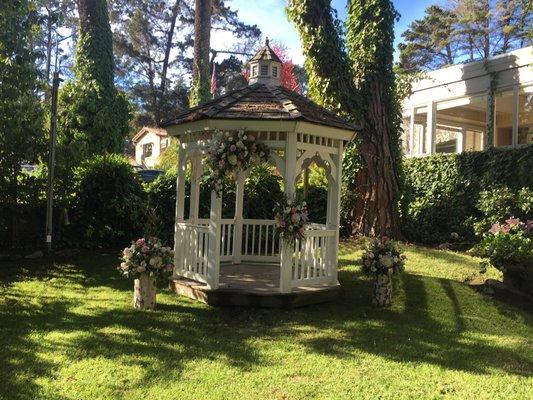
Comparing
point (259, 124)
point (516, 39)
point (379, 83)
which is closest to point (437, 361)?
point (259, 124)

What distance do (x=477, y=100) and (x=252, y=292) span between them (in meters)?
11.5

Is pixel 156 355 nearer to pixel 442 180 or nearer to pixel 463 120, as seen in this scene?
pixel 442 180

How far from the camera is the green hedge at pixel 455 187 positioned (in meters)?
11.9

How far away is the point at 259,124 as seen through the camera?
6.89 meters

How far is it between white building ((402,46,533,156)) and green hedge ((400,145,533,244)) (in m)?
0.97

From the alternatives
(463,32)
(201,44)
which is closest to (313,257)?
(201,44)

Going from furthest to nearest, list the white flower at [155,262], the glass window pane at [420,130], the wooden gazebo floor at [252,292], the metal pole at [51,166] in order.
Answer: the glass window pane at [420,130], the metal pole at [51,166], the wooden gazebo floor at [252,292], the white flower at [155,262]

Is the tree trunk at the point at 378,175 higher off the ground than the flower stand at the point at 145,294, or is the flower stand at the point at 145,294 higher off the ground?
the tree trunk at the point at 378,175

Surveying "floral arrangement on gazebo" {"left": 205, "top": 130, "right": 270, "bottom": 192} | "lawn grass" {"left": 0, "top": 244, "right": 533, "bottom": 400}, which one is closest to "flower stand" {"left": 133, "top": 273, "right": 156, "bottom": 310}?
"lawn grass" {"left": 0, "top": 244, "right": 533, "bottom": 400}

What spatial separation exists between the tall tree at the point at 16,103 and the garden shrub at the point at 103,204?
1.25 m

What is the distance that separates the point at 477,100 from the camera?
50.0 ft

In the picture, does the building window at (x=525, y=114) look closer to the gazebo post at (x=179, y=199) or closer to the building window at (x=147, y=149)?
the gazebo post at (x=179, y=199)

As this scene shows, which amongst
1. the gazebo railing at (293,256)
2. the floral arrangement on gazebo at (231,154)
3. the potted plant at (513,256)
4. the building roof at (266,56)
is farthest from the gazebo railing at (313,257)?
the building roof at (266,56)

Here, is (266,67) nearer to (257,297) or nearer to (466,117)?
(257,297)
